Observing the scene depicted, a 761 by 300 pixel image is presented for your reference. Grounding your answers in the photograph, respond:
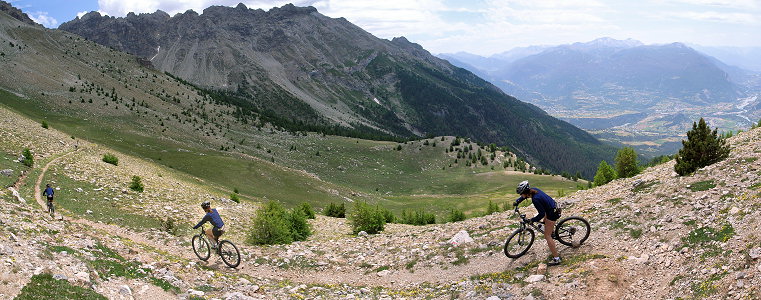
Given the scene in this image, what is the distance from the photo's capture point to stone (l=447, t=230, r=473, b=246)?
61.2 feet

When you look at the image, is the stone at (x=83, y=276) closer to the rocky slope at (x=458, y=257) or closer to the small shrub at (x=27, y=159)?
the rocky slope at (x=458, y=257)

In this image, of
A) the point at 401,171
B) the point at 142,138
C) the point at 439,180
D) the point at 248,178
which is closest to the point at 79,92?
the point at 142,138

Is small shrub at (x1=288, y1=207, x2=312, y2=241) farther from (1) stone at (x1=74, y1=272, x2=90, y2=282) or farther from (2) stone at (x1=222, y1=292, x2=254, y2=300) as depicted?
(1) stone at (x1=74, y1=272, x2=90, y2=282)

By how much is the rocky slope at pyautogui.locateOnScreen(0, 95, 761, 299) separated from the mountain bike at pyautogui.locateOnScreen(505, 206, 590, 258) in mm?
375

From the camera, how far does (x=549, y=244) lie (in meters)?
13.9

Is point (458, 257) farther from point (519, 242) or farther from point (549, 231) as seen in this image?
point (549, 231)

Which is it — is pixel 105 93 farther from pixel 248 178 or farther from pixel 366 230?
pixel 366 230

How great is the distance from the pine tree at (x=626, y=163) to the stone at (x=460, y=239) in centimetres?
3058

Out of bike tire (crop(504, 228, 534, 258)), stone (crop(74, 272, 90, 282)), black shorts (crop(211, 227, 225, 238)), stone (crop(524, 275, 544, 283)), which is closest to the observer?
stone (crop(74, 272, 90, 282))

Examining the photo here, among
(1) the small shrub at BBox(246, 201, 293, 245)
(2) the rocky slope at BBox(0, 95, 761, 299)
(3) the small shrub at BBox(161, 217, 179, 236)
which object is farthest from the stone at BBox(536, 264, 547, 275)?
(3) the small shrub at BBox(161, 217, 179, 236)

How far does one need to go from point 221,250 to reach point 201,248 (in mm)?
1157

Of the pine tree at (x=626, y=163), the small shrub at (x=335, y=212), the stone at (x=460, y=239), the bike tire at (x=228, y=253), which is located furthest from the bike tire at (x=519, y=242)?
the pine tree at (x=626, y=163)

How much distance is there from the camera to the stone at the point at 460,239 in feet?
61.2

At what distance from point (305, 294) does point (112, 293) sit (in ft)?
20.1
